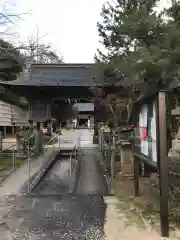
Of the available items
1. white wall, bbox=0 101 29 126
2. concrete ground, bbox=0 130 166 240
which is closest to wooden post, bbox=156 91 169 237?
concrete ground, bbox=0 130 166 240

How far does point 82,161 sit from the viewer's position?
14.4m

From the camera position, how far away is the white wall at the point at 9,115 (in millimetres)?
28219

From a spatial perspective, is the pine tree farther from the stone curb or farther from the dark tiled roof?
the stone curb

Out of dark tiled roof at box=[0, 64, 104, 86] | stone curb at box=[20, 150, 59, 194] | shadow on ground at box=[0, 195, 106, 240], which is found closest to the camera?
shadow on ground at box=[0, 195, 106, 240]

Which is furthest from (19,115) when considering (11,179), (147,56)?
(147,56)

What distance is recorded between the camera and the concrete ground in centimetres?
487

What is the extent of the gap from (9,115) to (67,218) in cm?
2562

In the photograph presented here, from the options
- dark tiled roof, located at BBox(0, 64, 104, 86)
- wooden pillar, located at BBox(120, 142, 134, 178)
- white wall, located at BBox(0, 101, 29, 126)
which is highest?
dark tiled roof, located at BBox(0, 64, 104, 86)

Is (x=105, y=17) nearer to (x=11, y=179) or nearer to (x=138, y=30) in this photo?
(x=138, y=30)

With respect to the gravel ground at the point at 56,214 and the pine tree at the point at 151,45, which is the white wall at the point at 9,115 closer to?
the pine tree at the point at 151,45

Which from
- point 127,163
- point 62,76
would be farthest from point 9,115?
point 127,163

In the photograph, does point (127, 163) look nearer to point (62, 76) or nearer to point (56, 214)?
point (56, 214)

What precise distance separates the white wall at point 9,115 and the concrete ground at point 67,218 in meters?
19.6

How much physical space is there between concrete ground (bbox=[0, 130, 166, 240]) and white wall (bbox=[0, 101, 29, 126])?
19564 millimetres
